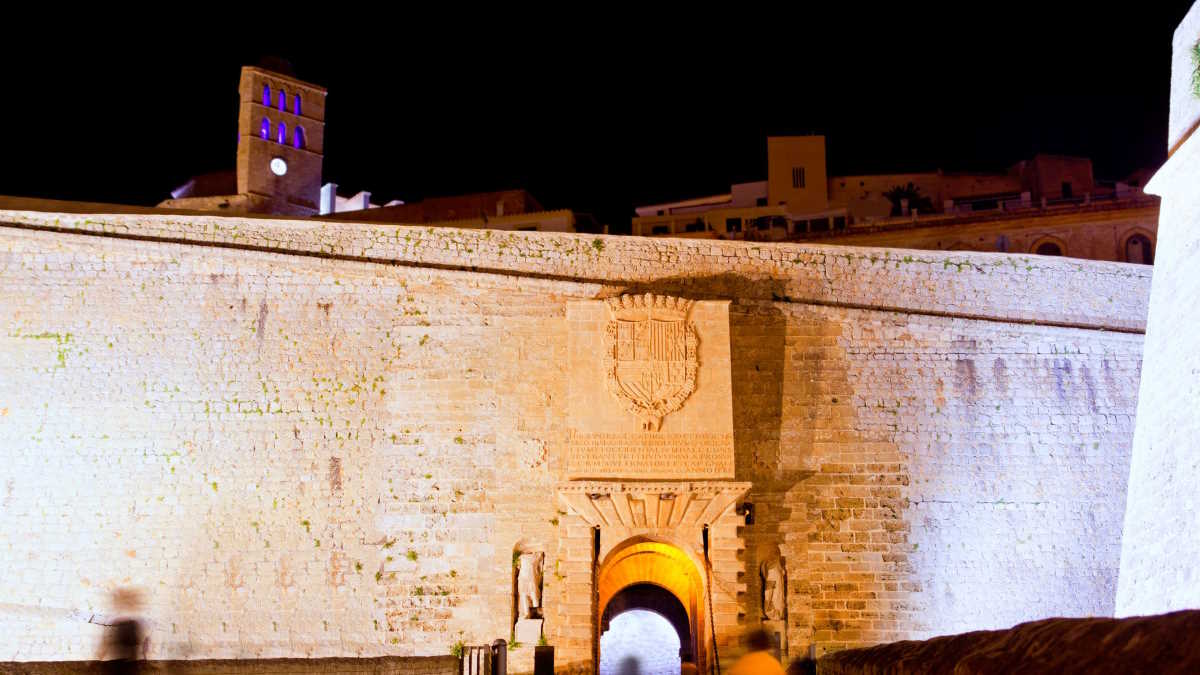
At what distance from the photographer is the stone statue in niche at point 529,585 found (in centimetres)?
1281

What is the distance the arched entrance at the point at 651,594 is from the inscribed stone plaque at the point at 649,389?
1022 millimetres

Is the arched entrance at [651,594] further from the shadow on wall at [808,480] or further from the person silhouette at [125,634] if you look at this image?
the person silhouette at [125,634]

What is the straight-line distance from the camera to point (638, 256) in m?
14.5

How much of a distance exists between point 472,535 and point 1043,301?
7.98 metres

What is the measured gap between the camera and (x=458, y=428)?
13.7 meters

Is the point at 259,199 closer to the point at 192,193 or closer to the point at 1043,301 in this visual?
the point at 192,193

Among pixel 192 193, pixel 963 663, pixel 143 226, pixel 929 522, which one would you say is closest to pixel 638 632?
pixel 929 522

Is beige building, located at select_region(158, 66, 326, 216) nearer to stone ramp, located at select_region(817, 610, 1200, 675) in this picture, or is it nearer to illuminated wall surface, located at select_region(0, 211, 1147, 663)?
illuminated wall surface, located at select_region(0, 211, 1147, 663)

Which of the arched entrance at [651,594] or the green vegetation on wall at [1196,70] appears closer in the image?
the green vegetation on wall at [1196,70]

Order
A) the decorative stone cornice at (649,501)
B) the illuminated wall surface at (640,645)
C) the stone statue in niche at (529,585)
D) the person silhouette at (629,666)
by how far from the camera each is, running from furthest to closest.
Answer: the illuminated wall surface at (640,645), the person silhouette at (629,666), the stone statue in niche at (529,585), the decorative stone cornice at (649,501)

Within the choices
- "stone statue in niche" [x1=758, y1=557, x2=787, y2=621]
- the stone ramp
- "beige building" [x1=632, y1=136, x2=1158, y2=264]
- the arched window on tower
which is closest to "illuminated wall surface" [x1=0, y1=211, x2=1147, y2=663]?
"stone statue in niche" [x1=758, y1=557, x2=787, y2=621]

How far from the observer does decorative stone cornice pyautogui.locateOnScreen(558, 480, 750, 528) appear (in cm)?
1256

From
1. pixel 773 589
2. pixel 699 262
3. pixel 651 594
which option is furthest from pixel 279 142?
pixel 773 589

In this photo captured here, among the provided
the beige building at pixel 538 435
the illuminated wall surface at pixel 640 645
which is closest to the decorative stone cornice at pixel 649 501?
the beige building at pixel 538 435
